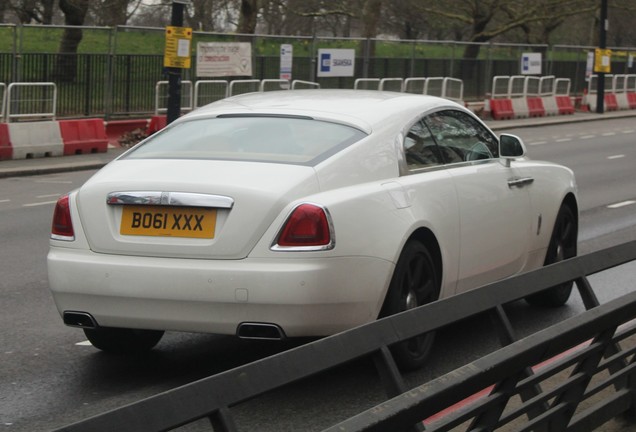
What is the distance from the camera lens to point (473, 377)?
354 cm

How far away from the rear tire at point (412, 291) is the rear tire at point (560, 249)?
1888 millimetres

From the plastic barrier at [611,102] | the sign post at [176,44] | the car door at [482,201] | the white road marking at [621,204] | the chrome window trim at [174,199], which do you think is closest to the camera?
the chrome window trim at [174,199]

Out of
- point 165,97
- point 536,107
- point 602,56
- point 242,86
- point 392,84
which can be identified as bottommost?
point 536,107

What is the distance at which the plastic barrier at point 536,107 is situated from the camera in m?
37.8

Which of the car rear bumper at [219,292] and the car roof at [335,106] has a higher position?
the car roof at [335,106]

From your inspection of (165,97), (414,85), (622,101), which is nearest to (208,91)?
(165,97)

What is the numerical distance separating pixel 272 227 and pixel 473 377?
8.04ft

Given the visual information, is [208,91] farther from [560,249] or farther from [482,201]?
[482,201]

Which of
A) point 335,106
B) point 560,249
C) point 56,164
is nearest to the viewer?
point 335,106

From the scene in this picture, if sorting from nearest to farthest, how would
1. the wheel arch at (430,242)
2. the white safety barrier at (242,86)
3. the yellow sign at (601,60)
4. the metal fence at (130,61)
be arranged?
the wheel arch at (430,242), the metal fence at (130,61), the white safety barrier at (242,86), the yellow sign at (601,60)

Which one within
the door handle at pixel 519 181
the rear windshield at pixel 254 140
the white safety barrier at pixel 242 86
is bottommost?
the door handle at pixel 519 181

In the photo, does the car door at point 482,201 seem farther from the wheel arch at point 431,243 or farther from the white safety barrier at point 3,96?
the white safety barrier at point 3,96

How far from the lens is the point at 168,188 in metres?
5.99

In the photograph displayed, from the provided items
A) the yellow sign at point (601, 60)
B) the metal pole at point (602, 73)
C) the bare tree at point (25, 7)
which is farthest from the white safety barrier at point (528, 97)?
the bare tree at point (25, 7)
